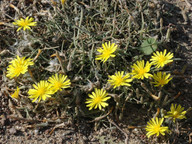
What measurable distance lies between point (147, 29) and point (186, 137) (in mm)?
1028

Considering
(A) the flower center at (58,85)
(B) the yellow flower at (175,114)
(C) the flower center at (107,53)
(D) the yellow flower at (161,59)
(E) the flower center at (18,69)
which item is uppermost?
(C) the flower center at (107,53)

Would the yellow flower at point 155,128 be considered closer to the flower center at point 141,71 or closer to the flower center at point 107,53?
the flower center at point 141,71

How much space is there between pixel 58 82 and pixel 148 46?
0.91 m

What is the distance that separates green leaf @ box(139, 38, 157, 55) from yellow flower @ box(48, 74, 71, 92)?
30.3 inches

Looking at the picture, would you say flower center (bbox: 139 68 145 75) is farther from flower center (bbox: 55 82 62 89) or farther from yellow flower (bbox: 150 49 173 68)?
flower center (bbox: 55 82 62 89)

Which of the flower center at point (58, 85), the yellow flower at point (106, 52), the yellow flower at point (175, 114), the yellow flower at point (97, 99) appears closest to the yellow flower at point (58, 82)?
the flower center at point (58, 85)

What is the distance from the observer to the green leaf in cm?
253

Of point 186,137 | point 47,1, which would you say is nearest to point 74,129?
point 186,137

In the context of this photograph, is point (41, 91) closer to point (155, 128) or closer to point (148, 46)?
point (155, 128)

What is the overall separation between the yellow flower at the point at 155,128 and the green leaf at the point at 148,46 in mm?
632

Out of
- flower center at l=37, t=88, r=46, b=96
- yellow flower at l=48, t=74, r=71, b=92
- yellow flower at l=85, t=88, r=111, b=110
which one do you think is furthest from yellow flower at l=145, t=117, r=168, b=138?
flower center at l=37, t=88, r=46, b=96

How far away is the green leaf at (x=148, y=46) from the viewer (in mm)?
2533

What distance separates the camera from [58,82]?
2234 millimetres

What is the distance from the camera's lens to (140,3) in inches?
108
